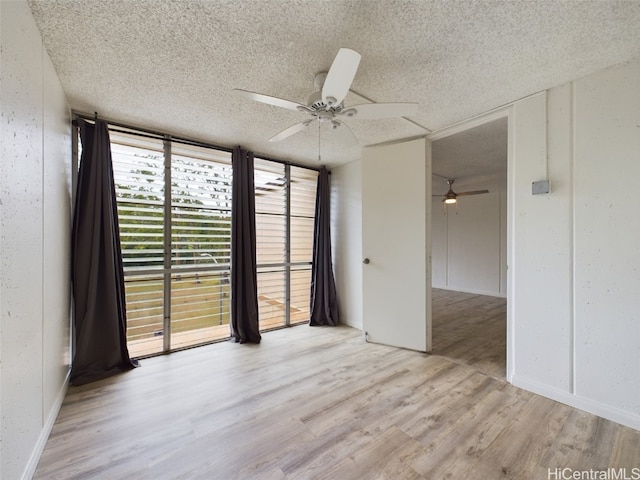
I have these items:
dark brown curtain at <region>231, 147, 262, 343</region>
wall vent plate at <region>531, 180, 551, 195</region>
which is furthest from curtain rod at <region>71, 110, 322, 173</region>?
wall vent plate at <region>531, 180, 551, 195</region>

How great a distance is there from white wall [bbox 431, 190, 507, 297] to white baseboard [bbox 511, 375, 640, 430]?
395 cm

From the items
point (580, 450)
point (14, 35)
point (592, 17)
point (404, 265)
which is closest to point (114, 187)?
point (14, 35)

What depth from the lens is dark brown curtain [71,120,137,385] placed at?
2.31 metres

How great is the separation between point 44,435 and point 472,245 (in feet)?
23.1

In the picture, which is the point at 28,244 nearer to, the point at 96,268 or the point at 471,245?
the point at 96,268

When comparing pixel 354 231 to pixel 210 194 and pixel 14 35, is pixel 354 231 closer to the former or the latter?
pixel 210 194

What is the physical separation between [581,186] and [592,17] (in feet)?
3.56

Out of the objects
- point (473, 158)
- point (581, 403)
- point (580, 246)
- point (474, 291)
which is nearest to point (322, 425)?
point (581, 403)

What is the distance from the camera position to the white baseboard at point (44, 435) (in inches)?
53.2

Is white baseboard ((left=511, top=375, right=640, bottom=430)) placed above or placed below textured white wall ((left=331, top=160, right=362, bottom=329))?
below

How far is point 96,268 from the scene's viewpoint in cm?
237

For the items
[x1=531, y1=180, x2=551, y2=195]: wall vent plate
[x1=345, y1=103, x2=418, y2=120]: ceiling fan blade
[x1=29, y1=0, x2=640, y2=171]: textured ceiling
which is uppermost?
[x1=29, y1=0, x2=640, y2=171]: textured ceiling

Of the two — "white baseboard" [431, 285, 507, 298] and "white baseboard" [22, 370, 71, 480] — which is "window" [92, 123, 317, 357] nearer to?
"white baseboard" [22, 370, 71, 480]

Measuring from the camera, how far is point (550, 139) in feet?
6.81
